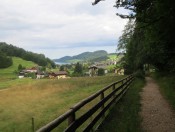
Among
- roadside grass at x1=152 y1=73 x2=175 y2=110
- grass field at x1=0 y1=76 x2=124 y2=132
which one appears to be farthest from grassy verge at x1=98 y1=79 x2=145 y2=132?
roadside grass at x1=152 y1=73 x2=175 y2=110

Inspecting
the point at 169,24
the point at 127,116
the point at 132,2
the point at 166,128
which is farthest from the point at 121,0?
the point at 166,128

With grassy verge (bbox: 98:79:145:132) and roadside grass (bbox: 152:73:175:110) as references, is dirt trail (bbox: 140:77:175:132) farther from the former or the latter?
roadside grass (bbox: 152:73:175:110)

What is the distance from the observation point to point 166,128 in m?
10.6

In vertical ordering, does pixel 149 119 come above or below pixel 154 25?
below

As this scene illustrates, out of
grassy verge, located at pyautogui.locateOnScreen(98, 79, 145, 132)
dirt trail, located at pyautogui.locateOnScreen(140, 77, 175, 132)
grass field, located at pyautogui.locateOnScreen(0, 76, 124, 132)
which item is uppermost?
grassy verge, located at pyautogui.locateOnScreen(98, 79, 145, 132)

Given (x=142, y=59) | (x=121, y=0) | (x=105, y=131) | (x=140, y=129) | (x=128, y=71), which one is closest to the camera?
(x=105, y=131)

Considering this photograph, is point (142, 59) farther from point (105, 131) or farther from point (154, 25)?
point (105, 131)

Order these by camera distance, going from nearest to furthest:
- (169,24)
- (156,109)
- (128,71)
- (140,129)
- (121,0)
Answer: (140,129) → (169,24) → (121,0) → (156,109) → (128,71)

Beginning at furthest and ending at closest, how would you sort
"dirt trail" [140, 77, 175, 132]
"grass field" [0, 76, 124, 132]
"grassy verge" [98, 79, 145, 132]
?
1. "grass field" [0, 76, 124, 132]
2. "dirt trail" [140, 77, 175, 132]
3. "grassy verge" [98, 79, 145, 132]

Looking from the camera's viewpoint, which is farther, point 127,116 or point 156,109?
point 156,109

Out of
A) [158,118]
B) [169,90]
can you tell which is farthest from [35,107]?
[158,118]

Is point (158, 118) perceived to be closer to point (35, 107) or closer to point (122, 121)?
point (122, 121)

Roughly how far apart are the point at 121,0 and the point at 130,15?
3.39 ft

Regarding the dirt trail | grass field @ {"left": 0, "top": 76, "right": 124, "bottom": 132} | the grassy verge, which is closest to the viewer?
the grassy verge
